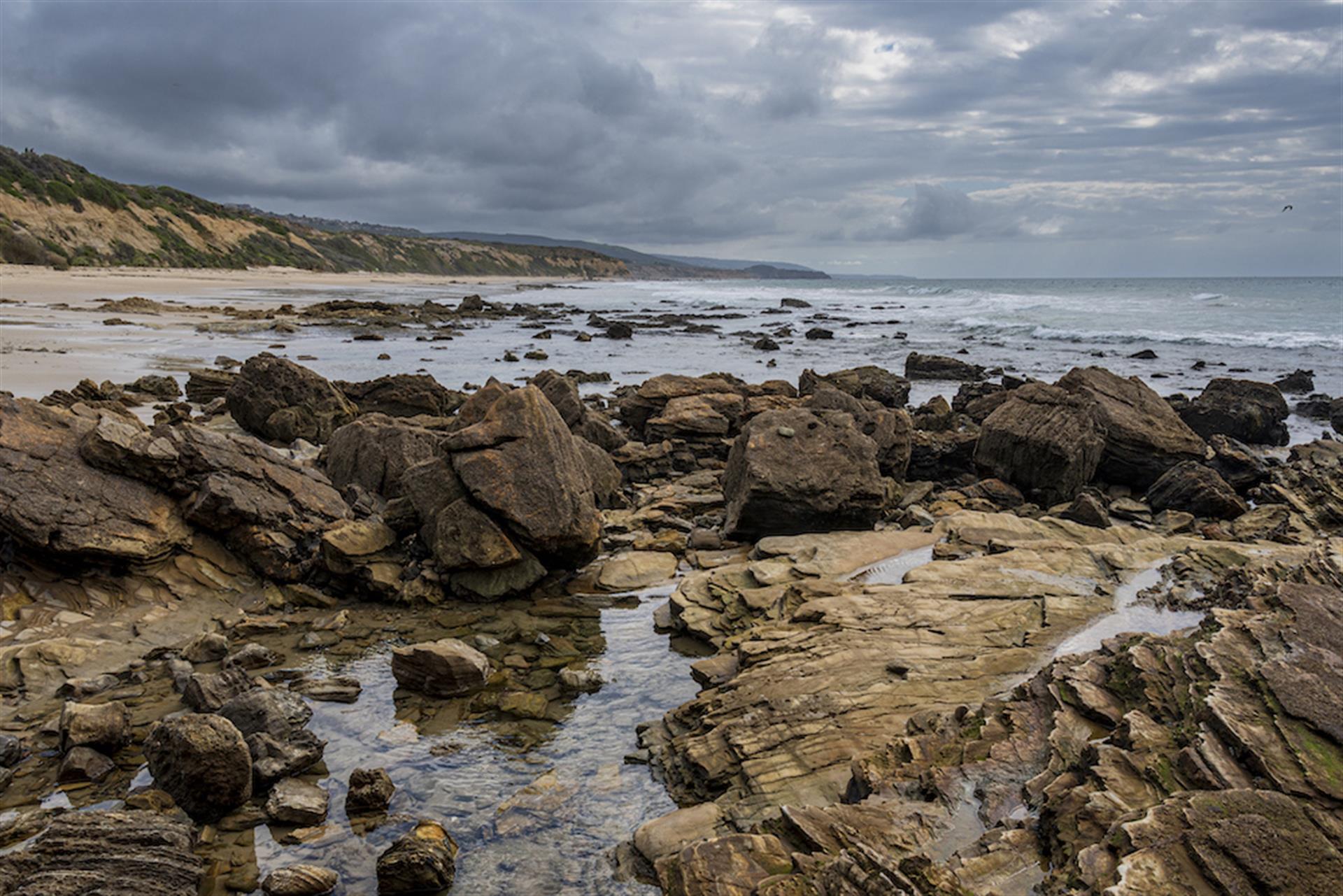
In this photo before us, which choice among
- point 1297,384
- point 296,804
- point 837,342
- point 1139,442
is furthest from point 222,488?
point 837,342

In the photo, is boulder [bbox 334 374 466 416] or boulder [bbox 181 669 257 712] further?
boulder [bbox 334 374 466 416]

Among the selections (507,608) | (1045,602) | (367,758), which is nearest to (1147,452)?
(1045,602)

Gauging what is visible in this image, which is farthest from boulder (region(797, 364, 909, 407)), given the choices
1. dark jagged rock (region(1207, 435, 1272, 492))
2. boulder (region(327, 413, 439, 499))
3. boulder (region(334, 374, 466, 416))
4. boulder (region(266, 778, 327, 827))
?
boulder (region(266, 778, 327, 827))

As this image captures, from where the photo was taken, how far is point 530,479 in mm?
9320

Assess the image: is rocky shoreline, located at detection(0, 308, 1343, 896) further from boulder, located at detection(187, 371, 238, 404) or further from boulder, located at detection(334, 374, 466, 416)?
boulder, located at detection(187, 371, 238, 404)

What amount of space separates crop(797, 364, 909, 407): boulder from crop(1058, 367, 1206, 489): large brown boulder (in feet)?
23.3

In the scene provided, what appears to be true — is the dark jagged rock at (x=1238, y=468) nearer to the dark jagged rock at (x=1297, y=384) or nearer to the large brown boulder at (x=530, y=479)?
the large brown boulder at (x=530, y=479)

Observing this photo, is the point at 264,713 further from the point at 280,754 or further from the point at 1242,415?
the point at 1242,415

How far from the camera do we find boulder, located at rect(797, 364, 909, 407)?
2133cm

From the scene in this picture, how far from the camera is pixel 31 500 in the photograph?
7.95m

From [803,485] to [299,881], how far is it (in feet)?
23.7

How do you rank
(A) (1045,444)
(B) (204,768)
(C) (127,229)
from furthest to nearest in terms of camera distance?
(C) (127,229), (A) (1045,444), (B) (204,768)

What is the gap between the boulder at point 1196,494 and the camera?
12.0 m

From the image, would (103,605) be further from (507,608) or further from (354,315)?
(354,315)
